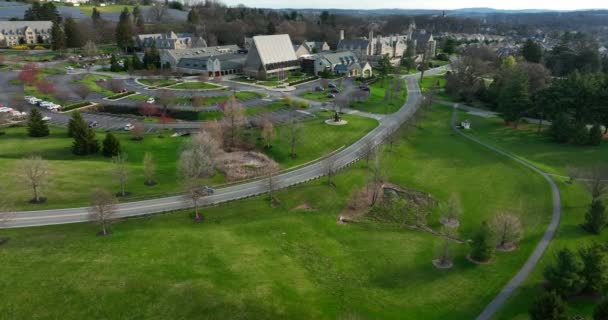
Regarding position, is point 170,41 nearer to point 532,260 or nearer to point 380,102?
point 380,102

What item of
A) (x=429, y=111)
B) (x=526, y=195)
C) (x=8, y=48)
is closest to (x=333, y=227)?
(x=526, y=195)

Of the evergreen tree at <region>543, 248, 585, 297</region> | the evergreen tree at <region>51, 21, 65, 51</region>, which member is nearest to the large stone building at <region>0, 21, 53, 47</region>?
the evergreen tree at <region>51, 21, 65, 51</region>

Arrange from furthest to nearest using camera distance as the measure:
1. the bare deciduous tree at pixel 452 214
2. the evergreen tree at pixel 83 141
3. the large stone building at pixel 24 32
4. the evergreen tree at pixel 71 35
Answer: the large stone building at pixel 24 32
the evergreen tree at pixel 71 35
the evergreen tree at pixel 83 141
the bare deciduous tree at pixel 452 214

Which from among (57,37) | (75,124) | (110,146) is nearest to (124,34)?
(57,37)

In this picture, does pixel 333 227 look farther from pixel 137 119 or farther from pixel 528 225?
pixel 137 119

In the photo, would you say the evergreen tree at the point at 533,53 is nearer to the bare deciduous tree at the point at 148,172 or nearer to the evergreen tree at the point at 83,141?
the bare deciduous tree at the point at 148,172

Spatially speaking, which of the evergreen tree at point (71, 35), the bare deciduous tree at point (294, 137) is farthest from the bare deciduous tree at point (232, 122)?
the evergreen tree at point (71, 35)
